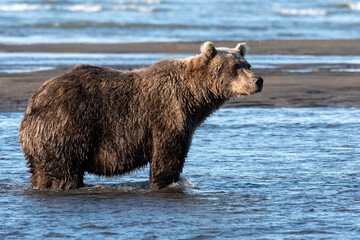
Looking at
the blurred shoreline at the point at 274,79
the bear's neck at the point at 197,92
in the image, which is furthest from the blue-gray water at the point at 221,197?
the blurred shoreline at the point at 274,79

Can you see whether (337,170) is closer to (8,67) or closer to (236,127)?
(236,127)

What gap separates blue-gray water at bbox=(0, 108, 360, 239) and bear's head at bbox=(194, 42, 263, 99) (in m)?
1.03

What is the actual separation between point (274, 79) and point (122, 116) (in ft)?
31.9

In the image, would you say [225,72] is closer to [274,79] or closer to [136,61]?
[274,79]

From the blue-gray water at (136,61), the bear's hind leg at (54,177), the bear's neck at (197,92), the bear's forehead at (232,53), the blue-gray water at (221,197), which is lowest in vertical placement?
the blue-gray water at (221,197)

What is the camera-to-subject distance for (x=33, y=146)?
23.1ft

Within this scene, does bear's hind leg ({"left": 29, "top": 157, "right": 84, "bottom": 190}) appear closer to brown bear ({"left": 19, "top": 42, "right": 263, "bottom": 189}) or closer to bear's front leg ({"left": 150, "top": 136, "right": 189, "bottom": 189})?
brown bear ({"left": 19, "top": 42, "right": 263, "bottom": 189})

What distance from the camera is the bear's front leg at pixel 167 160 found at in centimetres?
716

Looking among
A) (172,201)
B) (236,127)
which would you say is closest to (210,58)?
(172,201)

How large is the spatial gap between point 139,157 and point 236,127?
A: 4022 millimetres

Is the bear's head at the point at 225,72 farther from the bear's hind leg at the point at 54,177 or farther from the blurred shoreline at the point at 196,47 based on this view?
the blurred shoreline at the point at 196,47

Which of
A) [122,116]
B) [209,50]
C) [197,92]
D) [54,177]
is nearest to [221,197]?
[197,92]

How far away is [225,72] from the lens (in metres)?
7.37

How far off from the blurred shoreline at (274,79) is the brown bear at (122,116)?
235 inches
